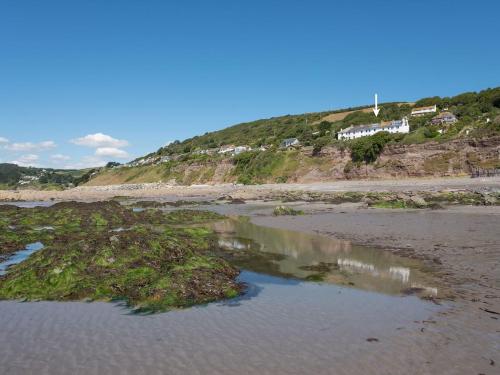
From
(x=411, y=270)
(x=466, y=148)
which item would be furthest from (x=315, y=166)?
(x=411, y=270)

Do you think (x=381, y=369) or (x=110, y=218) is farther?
(x=110, y=218)

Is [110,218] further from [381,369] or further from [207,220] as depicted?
[381,369]

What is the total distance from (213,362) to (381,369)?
2310mm

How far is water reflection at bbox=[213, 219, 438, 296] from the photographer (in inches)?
394

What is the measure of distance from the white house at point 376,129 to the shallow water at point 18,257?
216 feet

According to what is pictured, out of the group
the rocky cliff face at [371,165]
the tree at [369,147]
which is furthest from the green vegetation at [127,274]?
the tree at [369,147]

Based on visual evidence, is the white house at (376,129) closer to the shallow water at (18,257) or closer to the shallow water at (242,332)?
the shallow water at (18,257)

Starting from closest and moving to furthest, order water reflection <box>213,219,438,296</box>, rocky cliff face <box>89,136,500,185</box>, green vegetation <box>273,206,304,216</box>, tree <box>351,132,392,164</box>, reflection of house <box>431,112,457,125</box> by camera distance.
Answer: water reflection <box>213,219,438,296</box> < green vegetation <box>273,206,304,216</box> < rocky cliff face <box>89,136,500,185</box> < tree <box>351,132,392,164</box> < reflection of house <box>431,112,457,125</box>

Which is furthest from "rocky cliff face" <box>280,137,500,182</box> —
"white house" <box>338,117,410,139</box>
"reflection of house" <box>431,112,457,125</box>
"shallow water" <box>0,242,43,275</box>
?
"shallow water" <box>0,242,43,275</box>

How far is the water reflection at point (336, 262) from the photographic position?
10.0 meters

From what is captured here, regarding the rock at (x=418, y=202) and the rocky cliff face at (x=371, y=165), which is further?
the rocky cliff face at (x=371, y=165)

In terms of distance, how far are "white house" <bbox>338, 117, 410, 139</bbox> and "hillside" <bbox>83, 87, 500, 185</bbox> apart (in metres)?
1.89

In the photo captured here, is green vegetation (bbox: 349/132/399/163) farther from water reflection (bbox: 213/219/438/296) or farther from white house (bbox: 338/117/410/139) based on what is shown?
water reflection (bbox: 213/219/438/296)

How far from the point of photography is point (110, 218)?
83.7 feet
